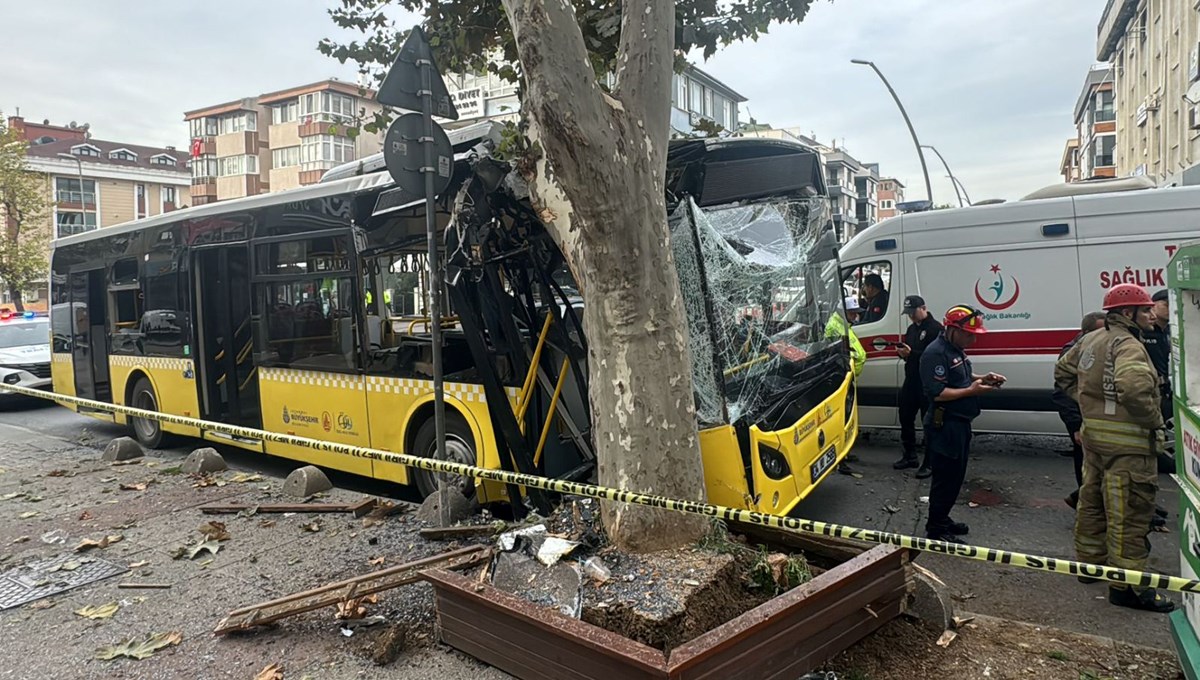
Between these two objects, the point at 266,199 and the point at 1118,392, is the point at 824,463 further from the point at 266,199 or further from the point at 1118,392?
the point at 266,199

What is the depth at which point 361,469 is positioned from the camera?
6777 millimetres

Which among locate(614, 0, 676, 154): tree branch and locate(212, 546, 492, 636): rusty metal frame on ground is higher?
locate(614, 0, 676, 154): tree branch

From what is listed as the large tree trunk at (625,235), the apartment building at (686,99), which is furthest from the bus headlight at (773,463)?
the apartment building at (686,99)

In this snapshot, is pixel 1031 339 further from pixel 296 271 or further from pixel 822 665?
pixel 296 271

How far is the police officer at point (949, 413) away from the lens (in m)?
5.37

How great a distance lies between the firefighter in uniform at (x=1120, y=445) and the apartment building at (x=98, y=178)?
60283 mm

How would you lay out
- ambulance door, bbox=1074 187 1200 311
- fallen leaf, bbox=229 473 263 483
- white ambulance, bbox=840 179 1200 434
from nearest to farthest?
1. ambulance door, bbox=1074 187 1200 311
2. white ambulance, bbox=840 179 1200 434
3. fallen leaf, bbox=229 473 263 483

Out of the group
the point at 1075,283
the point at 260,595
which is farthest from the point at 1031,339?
the point at 260,595

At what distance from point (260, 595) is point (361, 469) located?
7.70 ft

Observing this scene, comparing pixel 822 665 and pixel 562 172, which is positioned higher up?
pixel 562 172

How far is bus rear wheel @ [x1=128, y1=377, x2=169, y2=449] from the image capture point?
9578 millimetres

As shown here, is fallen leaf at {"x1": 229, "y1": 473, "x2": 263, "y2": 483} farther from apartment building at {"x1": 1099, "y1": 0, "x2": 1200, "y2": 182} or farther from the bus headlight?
apartment building at {"x1": 1099, "y1": 0, "x2": 1200, "y2": 182}

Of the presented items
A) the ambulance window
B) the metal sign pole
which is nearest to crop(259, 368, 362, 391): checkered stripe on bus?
the metal sign pole

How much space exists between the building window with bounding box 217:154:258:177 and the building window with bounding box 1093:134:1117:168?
5895 cm
